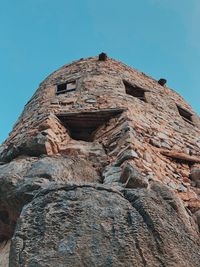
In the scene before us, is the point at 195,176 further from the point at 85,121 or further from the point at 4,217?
the point at 4,217

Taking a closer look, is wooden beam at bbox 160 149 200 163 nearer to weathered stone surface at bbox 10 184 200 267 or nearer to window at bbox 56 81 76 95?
weathered stone surface at bbox 10 184 200 267

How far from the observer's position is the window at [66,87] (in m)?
8.71

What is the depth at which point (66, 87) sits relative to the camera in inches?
361

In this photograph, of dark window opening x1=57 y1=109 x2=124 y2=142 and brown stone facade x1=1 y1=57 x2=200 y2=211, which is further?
dark window opening x1=57 y1=109 x2=124 y2=142

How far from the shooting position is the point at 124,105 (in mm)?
7668

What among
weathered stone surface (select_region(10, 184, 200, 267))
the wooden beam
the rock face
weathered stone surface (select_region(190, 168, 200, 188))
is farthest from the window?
weathered stone surface (select_region(10, 184, 200, 267))

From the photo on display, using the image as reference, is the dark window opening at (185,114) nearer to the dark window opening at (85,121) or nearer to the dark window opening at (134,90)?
the dark window opening at (134,90)

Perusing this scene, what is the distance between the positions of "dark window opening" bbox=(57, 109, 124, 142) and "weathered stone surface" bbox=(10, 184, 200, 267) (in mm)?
3032

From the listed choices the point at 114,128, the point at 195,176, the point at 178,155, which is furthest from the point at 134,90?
the point at 195,176

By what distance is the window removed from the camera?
871cm

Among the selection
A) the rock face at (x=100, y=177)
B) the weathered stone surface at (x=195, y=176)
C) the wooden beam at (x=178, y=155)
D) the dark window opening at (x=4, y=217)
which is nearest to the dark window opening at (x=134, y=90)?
the rock face at (x=100, y=177)

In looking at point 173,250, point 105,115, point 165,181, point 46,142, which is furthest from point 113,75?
point 173,250

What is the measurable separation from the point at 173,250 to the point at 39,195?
1.43m

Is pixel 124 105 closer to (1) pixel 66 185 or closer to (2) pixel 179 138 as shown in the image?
(2) pixel 179 138
